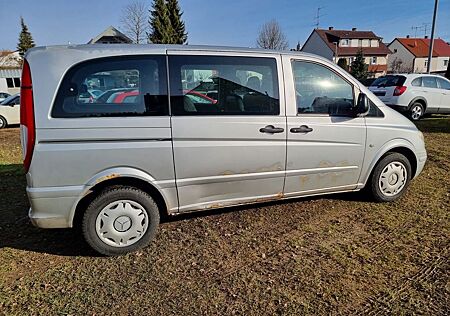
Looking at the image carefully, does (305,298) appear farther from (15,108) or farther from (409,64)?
(409,64)

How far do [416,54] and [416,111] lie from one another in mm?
57214

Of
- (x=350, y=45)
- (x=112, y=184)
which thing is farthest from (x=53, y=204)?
(x=350, y=45)

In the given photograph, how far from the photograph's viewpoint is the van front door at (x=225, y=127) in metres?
3.02

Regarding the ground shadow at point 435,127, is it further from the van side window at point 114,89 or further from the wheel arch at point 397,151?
the van side window at point 114,89

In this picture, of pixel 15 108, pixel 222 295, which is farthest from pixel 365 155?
pixel 15 108

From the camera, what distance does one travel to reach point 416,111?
10.8m

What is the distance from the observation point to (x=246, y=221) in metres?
3.66

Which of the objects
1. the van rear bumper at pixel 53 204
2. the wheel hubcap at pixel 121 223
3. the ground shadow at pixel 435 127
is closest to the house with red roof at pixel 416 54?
the ground shadow at pixel 435 127

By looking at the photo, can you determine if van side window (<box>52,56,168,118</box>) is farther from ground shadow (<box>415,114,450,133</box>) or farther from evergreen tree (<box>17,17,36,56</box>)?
evergreen tree (<box>17,17,36,56</box>)

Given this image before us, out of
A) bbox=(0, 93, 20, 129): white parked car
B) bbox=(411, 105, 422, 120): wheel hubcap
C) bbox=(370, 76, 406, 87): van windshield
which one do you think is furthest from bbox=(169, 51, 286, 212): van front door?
bbox=(0, 93, 20, 129): white parked car

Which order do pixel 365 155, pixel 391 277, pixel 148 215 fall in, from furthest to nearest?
pixel 365 155 → pixel 148 215 → pixel 391 277

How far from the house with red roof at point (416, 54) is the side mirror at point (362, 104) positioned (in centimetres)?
6010

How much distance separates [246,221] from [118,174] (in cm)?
157

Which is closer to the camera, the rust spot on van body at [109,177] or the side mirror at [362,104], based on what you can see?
the rust spot on van body at [109,177]
